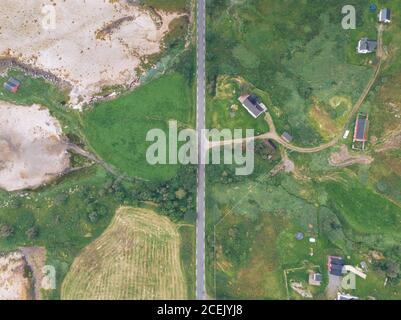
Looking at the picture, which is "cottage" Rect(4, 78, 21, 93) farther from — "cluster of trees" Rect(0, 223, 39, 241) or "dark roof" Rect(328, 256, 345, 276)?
"dark roof" Rect(328, 256, 345, 276)

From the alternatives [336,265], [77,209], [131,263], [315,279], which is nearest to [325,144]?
[336,265]

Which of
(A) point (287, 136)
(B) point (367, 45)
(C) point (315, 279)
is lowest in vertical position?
(C) point (315, 279)

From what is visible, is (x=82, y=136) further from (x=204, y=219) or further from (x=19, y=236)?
(x=204, y=219)

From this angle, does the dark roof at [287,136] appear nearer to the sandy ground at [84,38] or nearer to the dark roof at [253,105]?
the dark roof at [253,105]

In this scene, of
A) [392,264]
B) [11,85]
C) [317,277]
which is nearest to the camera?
[392,264]

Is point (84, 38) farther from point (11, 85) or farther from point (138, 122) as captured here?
point (138, 122)
